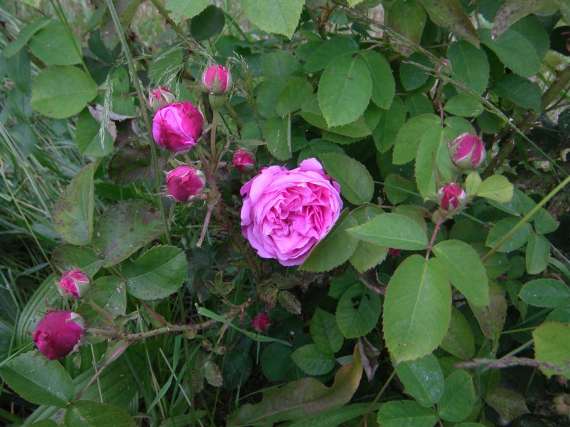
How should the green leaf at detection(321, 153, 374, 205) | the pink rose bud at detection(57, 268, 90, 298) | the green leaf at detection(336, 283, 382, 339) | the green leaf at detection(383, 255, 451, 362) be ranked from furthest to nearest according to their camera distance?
the green leaf at detection(336, 283, 382, 339) → the green leaf at detection(321, 153, 374, 205) → the pink rose bud at detection(57, 268, 90, 298) → the green leaf at detection(383, 255, 451, 362)

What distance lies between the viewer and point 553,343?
0.75 meters

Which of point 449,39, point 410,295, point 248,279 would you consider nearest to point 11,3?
point 248,279

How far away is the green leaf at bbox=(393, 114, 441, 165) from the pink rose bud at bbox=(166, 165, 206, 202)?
0.29 metres

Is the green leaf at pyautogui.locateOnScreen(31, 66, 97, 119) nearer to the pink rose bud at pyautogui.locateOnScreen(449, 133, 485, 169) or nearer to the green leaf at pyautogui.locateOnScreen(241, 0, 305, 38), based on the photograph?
the green leaf at pyautogui.locateOnScreen(241, 0, 305, 38)

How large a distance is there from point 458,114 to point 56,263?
612mm

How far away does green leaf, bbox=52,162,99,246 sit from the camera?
840 mm

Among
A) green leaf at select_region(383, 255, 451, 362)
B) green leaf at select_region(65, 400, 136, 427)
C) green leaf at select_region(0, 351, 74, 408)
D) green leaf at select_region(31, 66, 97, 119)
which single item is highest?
green leaf at select_region(31, 66, 97, 119)

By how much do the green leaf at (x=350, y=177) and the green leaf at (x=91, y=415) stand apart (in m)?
0.43

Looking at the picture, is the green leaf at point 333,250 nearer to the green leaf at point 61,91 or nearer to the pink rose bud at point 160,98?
the pink rose bud at point 160,98

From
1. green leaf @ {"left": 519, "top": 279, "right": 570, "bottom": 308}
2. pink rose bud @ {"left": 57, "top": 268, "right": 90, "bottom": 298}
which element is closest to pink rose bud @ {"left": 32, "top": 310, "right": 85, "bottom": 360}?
pink rose bud @ {"left": 57, "top": 268, "right": 90, "bottom": 298}

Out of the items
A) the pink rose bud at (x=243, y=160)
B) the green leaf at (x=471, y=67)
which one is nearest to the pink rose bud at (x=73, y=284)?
the pink rose bud at (x=243, y=160)

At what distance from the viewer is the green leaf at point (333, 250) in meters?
0.81

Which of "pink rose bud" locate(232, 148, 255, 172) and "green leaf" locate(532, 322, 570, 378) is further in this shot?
"pink rose bud" locate(232, 148, 255, 172)

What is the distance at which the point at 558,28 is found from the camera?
1088 millimetres
